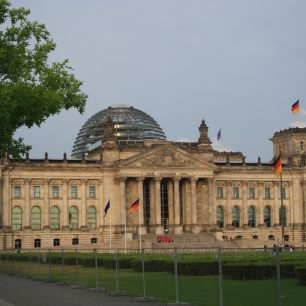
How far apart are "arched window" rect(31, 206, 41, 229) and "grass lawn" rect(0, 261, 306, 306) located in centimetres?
7204

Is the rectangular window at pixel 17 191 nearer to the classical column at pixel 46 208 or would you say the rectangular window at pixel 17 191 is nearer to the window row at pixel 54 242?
the classical column at pixel 46 208

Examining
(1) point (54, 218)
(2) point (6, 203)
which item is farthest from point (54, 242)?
(2) point (6, 203)

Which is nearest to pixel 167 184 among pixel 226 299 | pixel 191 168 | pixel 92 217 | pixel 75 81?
pixel 191 168

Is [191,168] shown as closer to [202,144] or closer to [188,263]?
[202,144]

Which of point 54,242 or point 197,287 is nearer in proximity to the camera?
point 197,287

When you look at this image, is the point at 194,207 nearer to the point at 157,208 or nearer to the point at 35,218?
the point at 157,208

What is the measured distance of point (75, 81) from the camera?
153 ft

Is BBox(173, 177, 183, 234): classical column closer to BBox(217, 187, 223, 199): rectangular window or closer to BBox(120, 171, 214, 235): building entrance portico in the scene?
BBox(120, 171, 214, 235): building entrance portico

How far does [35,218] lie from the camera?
124 metres

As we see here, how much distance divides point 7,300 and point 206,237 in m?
88.9

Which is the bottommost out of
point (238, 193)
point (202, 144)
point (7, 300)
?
point (7, 300)

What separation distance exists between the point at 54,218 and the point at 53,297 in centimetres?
8801

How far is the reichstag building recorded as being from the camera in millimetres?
122000

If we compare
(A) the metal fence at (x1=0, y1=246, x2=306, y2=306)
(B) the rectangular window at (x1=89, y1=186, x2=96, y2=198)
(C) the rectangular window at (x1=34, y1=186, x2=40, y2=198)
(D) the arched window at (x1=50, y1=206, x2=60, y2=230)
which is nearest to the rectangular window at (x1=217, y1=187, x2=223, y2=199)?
(B) the rectangular window at (x1=89, y1=186, x2=96, y2=198)
